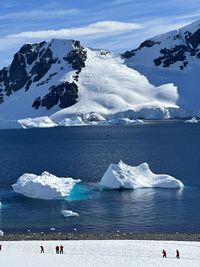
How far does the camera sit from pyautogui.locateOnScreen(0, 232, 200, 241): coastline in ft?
246

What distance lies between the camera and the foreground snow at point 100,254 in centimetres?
6075

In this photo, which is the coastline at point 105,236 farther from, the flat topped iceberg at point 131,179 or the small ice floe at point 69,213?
the flat topped iceberg at point 131,179

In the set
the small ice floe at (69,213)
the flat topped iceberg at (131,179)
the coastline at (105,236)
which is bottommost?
the coastline at (105,236)

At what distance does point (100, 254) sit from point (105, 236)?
37.4ft

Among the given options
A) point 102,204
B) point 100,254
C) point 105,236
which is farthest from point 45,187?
point 100,254

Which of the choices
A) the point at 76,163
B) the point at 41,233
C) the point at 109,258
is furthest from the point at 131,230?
the point at 76,163

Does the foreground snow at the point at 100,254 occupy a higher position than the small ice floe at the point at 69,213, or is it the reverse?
the small ice floe at the point at 69,213

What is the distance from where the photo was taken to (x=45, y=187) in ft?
332

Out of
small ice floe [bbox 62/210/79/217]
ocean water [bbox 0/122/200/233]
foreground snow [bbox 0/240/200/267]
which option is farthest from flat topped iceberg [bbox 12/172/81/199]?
foreground snow [bbox 0/240/200/267]

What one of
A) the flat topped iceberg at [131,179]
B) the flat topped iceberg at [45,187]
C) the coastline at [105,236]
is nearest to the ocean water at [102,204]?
the flat topped iceberg at [45,187]

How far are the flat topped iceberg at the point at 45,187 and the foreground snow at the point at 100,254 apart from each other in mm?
29228

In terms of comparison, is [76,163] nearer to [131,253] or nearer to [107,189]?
[107,189]

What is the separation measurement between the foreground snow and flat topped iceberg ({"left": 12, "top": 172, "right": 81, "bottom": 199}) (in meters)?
29.2

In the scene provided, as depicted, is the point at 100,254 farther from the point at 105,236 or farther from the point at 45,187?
the point at 45,187
